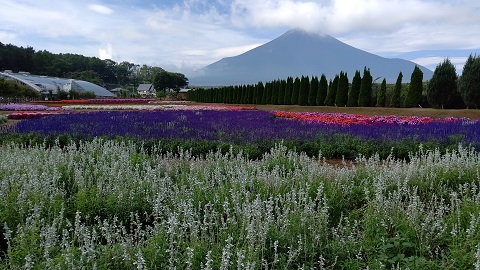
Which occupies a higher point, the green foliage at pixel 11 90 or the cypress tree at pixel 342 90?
the cypress tree at pixel 342 90

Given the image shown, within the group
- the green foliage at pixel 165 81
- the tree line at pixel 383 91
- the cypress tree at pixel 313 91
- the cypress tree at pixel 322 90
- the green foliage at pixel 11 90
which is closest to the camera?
the tree line at pixel 383 91

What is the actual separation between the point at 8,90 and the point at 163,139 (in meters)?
44.1

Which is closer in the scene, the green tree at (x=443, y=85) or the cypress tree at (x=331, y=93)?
the green tree at (x=443, y=85)

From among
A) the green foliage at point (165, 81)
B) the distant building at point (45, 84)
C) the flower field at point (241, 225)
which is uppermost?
the green foliage at point (165, 81)

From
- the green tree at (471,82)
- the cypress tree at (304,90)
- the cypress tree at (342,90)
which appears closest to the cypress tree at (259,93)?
the cypress tree at (304,90)

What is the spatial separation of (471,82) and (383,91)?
5442 mm

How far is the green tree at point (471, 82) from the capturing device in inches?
655

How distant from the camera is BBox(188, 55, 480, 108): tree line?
17.3 m

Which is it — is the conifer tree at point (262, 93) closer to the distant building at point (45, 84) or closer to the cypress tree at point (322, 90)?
the cypress tree at point (322, 90)

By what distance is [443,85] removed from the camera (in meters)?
18.4

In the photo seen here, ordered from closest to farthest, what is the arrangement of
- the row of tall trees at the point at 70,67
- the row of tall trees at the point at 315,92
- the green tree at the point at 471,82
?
1. the green tree at the point at 471,82
2. the row of tall trees at the point at 315,92
3. the row of tall trees at the point at 70,67

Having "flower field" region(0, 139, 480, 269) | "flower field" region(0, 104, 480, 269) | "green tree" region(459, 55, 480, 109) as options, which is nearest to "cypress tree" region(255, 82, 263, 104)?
"green tree" region(459, 55, 480, 109)

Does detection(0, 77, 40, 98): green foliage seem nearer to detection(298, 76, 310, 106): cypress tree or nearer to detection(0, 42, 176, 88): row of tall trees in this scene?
detection(298, 76, 310, 106): cypress tree

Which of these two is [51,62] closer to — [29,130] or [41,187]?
[29,130]
